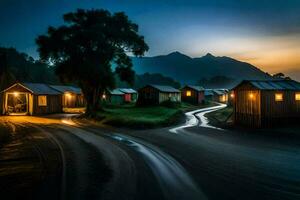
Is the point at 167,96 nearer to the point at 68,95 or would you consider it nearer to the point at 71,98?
the point at 71,98

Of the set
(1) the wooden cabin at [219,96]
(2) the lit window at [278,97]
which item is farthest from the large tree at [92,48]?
(1) the wooden cabin at [219,96]

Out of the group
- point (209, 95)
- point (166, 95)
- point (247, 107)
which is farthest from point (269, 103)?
point (209, 95)

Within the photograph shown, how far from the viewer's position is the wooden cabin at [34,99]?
48.4 meters

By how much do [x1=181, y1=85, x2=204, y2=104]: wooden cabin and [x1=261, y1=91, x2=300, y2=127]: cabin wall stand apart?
4660cm

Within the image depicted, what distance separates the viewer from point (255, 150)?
55.7 ft

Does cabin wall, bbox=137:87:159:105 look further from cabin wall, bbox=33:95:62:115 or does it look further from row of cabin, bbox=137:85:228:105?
cabin wall, bbox=33:95:62:115

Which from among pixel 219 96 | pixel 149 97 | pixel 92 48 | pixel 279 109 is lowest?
pixel 279 109

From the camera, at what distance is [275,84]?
97.0 feet

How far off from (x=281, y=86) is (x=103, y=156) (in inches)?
839

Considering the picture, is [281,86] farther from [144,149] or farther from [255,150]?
[144,149]

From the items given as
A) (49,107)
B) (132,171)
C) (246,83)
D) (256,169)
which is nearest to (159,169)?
(132,171)

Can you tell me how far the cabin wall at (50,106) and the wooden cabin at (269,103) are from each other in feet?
109

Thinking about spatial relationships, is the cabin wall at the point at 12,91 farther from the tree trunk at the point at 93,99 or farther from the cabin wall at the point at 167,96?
the cabin wall at the point at 167,96

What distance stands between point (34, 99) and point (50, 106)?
3333 mm
